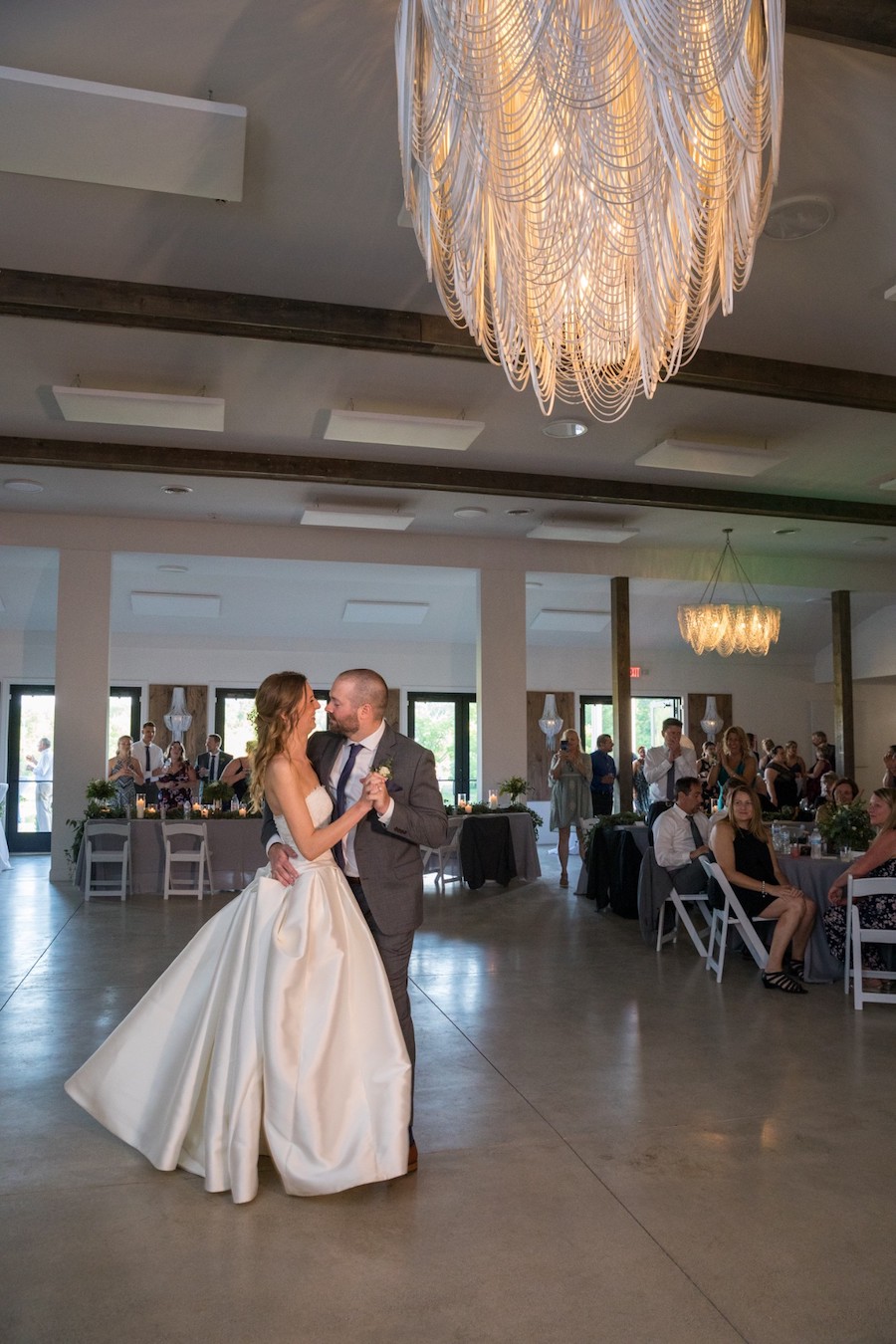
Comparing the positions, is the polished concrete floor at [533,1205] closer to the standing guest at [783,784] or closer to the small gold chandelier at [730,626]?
the small gold chandelier at [730,626]

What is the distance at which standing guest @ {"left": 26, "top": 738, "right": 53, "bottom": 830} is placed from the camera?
14281 mm

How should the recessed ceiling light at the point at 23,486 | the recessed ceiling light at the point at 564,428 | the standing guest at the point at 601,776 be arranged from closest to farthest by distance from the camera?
the recessed ceiling light at the point at 564,428, the recessed ceiling light at the point at 23,486, the standing guest at the point at 601,776

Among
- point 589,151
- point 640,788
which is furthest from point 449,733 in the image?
point 589,151

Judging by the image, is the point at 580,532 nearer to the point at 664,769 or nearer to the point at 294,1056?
the point at 664,769

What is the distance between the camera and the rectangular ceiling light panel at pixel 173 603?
14.5 meters

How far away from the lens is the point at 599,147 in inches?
114

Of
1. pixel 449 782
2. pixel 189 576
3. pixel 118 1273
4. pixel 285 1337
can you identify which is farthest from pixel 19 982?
pixel 449 782

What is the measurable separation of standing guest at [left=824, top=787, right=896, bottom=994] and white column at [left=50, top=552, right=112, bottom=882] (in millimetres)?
7789

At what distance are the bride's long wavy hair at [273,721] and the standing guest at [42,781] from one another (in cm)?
1188

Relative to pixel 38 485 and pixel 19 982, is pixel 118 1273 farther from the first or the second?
pixel 38 485

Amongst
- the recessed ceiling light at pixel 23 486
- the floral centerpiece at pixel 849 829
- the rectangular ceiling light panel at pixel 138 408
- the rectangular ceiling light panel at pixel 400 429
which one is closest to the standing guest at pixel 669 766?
the floral centerpiece at pixel 849 829

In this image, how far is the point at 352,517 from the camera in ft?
35.3

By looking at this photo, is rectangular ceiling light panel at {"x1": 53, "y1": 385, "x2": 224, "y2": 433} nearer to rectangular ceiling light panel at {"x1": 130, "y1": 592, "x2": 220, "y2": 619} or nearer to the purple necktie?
the purple necktie

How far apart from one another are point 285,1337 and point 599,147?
324 centimetres
